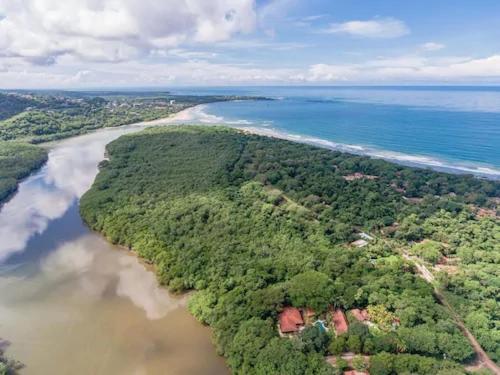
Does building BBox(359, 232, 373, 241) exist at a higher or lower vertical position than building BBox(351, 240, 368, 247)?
higher

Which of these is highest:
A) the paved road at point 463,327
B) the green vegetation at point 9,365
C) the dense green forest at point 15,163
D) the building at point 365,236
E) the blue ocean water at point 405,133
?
the blue ocean water at point 405,133

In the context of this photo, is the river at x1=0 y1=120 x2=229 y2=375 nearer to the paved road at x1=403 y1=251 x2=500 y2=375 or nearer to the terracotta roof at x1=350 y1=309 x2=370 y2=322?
the terracotta roof at x1=350 y1=309 x2=370 y2=322

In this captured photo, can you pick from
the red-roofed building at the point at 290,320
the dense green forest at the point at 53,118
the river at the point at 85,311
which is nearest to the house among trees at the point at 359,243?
the red-roofed building at the point at 290,320

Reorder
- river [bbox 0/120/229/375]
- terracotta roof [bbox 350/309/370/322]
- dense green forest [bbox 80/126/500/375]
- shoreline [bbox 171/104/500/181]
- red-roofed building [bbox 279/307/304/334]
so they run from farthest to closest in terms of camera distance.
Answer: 1. shoreline [bbox 171/104/500/181]
2. terracotta roof [bbox 350/309/370/322]
3. red-roofed building [bbox 279/307/304/334]
4. river [bbox 0/120/229/375]
5. dense green forest [bbox 80/126/500/375]

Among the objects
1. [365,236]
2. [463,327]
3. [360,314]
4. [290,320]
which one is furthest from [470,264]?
[290,320]

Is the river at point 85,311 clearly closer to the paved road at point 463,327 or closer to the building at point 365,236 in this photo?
the paved road at point 463,327

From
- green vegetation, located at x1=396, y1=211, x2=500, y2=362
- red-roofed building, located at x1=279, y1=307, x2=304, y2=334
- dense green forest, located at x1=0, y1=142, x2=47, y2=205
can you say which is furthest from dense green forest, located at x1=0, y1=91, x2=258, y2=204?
green vegetation, located at x1=396, y1=211, x2=500, y2=362

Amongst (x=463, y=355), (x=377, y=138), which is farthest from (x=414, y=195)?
(x=377, y=138)
